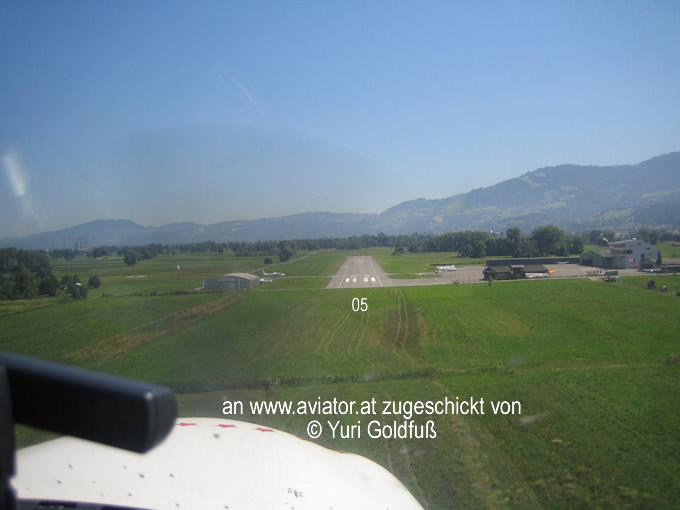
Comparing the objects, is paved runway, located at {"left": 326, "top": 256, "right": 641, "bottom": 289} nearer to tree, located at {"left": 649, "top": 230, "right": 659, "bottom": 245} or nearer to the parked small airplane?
the parked small airplane

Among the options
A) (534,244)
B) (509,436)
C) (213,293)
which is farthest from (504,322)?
(534,244)

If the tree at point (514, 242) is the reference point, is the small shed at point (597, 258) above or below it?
below

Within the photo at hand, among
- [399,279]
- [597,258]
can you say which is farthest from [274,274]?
[597,258]

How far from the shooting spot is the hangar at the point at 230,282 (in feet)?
36.5

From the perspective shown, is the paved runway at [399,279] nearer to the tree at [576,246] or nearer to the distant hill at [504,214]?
the tree at [576,246]

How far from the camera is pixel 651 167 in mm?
76125

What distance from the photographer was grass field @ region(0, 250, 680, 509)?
489 centimetres

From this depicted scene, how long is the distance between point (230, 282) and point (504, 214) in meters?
80.9

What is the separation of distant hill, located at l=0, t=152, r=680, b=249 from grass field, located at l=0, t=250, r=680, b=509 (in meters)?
1.03

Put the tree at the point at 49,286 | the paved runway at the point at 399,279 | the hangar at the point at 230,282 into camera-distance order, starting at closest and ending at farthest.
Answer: the tree at the point at 49,286, the hangar at the point at 230,282, the paved runway at the point at 399,279

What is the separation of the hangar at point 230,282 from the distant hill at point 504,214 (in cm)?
138

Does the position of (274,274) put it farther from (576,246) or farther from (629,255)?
(576,246)

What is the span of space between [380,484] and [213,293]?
28.9 feet

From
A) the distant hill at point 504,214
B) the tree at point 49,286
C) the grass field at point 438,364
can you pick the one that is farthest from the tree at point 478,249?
the tree at point 49,286
